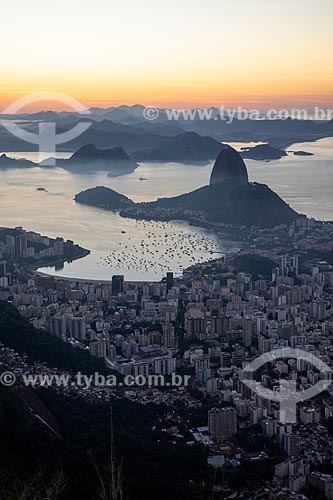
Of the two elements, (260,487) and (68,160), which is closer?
(260,487)

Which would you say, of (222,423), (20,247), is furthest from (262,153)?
(222,423)

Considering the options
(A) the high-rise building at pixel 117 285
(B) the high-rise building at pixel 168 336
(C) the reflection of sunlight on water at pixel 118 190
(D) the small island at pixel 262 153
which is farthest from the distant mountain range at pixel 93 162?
(B) the high-rise building at pixel 168 336

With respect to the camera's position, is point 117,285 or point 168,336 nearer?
point 168,336

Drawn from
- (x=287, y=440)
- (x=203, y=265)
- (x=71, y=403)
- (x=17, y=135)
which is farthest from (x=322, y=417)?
(x=17, y=135)

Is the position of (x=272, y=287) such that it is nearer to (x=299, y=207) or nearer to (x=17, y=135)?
(x=299, y=207)

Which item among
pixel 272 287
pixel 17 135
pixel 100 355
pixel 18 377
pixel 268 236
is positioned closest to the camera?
pixel 18 377

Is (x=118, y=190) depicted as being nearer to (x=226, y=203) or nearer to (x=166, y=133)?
(x=226, y=203)
